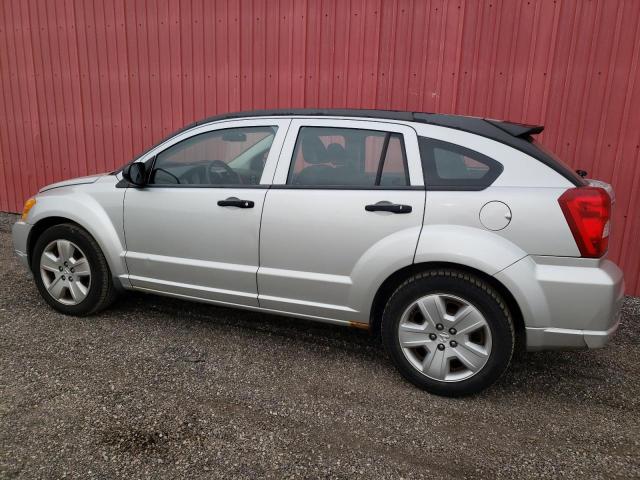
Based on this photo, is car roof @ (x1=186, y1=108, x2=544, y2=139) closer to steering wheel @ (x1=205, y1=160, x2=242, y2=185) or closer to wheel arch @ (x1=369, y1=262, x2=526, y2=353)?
steering wheel @ (x1=205, y1=160, x2=242, y2=185)

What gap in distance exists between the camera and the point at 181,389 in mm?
Result: 2936

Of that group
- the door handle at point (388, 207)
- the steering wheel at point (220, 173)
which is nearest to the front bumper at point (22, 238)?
the steering wheel at point (220, 173)

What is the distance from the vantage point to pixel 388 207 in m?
2.89

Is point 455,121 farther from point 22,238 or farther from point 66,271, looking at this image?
point 22,238

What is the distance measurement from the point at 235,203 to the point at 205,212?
10.2 inches

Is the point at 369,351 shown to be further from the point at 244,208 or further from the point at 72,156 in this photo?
the point at 72,156

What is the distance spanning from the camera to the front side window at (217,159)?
133 inches

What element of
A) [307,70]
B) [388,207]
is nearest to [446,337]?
[388,207]

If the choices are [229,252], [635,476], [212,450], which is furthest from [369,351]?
[635,476]

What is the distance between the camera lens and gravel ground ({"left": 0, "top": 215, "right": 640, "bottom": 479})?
2336 mm

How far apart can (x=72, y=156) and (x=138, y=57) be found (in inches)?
72.1

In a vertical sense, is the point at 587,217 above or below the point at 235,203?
above

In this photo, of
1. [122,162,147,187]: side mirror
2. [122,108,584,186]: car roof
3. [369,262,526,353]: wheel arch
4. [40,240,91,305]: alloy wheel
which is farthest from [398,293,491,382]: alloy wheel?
[40,240,91,305]: alloy wheel

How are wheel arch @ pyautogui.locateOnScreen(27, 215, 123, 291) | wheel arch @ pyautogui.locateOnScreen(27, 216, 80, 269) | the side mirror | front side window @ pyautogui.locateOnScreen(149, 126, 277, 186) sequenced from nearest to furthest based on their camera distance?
front side window @ pyautogui.locateOnScreen(149, 126, 277, 186) < the side mirror < wheel arch @ pyautogui.locateOnScreen(27, 215, 123, 291) < wheel arch @ pyautogui.locateOnScreen(27, 216, 80, 269)
